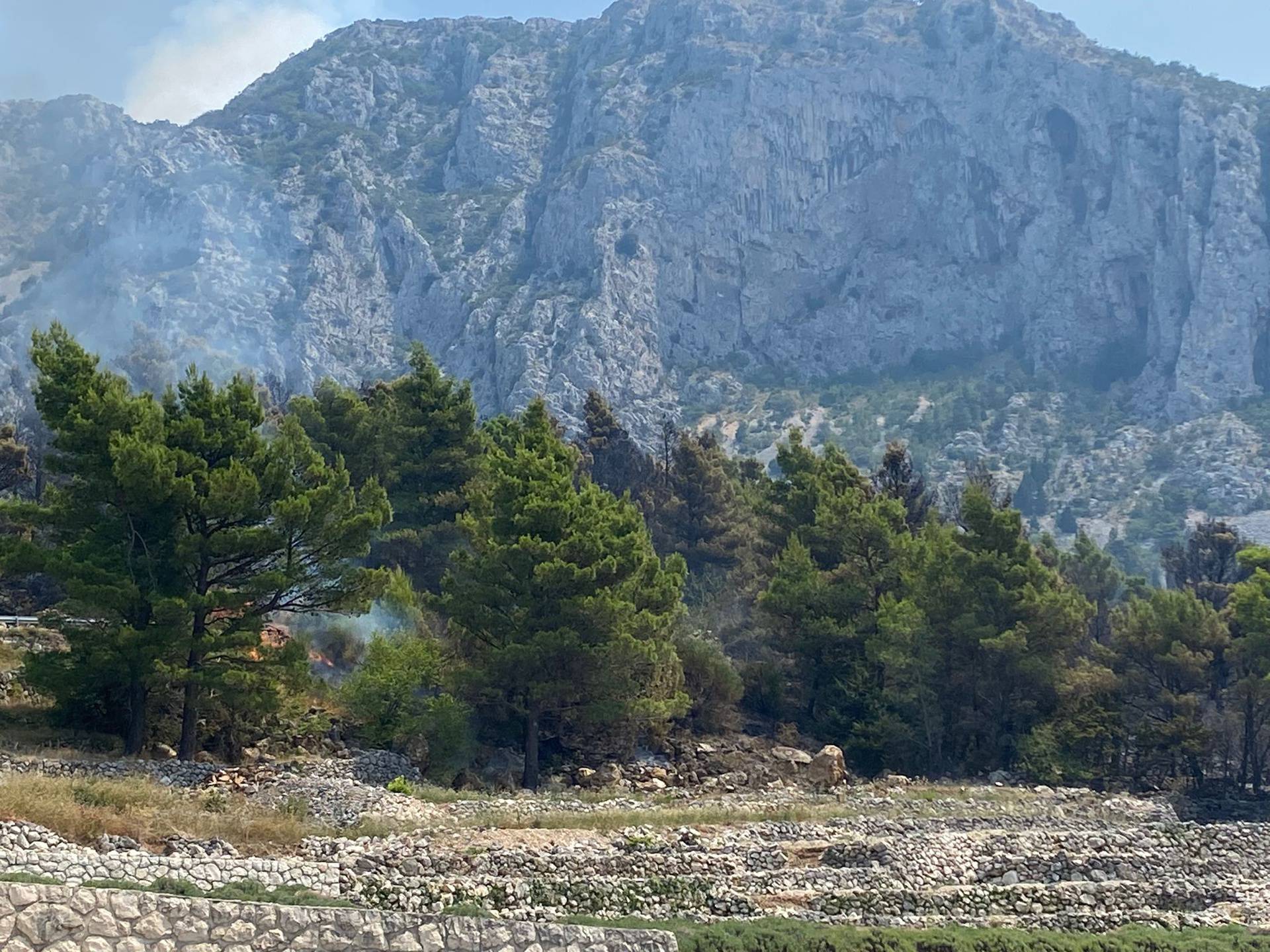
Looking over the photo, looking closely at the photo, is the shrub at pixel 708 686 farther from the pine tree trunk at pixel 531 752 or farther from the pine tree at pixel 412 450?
the pine tree at pixel 412 450

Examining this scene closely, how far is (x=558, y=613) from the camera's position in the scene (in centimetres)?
3083

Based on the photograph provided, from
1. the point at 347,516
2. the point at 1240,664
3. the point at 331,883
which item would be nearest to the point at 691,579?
the point at 1240,664

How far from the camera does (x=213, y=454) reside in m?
27.6

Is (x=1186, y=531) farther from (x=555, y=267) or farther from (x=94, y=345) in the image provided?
(x=94, y=345)

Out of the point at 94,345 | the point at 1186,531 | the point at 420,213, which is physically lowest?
the point at 1186,531

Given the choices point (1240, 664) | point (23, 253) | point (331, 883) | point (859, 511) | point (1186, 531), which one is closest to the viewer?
point (331, 883)

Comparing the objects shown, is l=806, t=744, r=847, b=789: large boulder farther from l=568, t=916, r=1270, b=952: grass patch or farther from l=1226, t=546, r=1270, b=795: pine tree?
l=568, t=916, r=1270, b=952: grass patch

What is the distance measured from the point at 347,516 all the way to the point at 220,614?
10.4 ft

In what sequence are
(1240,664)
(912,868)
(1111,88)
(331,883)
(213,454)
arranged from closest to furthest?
(331,883)
(912,868)
(213,454)
(1240,664)
(1111,88)

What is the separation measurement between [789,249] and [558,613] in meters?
129

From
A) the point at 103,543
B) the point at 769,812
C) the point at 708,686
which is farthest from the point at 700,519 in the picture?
the point at 103,543

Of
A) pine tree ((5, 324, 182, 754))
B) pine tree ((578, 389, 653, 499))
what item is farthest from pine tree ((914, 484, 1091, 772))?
pine tree ((5, 324, 182, 754))

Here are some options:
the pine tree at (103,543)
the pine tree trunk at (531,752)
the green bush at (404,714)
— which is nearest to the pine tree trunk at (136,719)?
the pine tree at (103,543)

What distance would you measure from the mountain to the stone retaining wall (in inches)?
4238
